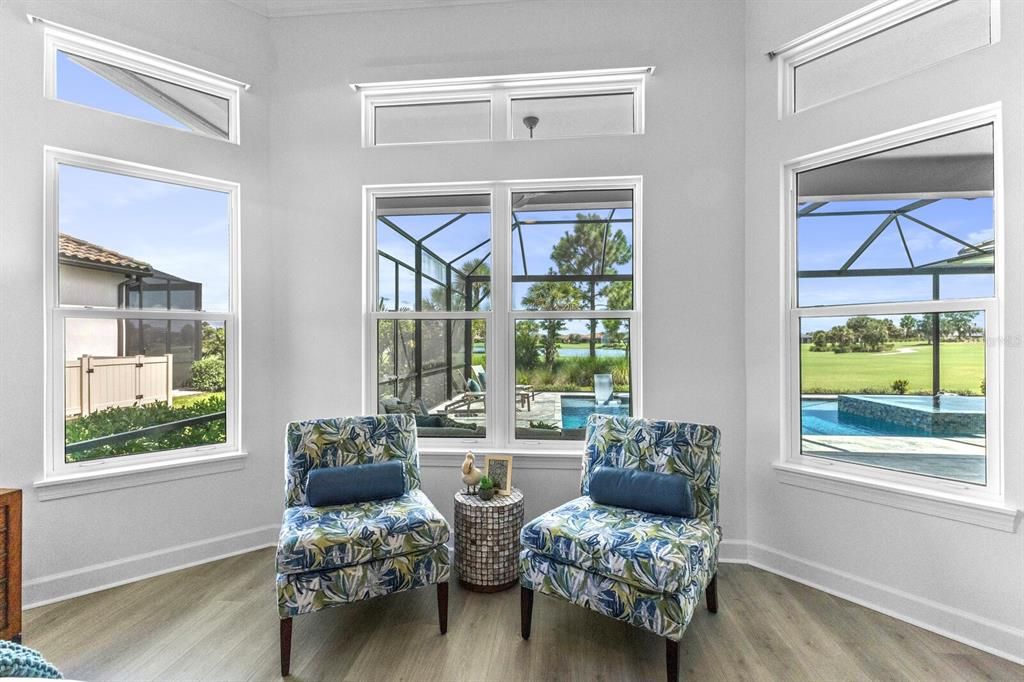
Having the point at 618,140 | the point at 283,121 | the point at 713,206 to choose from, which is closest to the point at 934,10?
the point at 713,206

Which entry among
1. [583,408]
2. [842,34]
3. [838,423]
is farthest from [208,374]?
[842,34]

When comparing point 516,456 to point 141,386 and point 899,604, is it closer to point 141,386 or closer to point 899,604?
point 899,604

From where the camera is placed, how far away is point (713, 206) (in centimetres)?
286

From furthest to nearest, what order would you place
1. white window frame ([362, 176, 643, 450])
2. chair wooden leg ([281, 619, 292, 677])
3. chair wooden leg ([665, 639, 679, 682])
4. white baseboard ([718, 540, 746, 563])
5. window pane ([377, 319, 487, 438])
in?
window pane ([377, 319, 487, 438])
white window frame ([362, 176, 643, 450])
white baseboard ([718, 540, 746, 563])
chair wooden leg ([281, 619, 292, 677])
chair wooden leg ([665, 639, 679, 682])

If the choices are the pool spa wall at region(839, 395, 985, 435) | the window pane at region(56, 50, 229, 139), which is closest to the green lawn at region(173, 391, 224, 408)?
the window pane at region(56, 50, 229, 139)

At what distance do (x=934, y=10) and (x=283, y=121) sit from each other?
11.5ft

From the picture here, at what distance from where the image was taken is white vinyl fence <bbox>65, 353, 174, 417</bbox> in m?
2.60

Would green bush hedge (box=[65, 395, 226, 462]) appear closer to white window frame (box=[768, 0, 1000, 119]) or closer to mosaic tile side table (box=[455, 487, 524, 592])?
mosaic tile side table (box=[455, 487, 524, 592])

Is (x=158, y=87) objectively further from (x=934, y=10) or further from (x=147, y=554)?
(x=934, y=10)

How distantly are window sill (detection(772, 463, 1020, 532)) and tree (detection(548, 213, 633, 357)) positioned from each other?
1.29 meters

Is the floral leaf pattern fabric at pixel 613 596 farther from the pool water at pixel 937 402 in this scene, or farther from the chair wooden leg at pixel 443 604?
the pool water at pixel 937 402

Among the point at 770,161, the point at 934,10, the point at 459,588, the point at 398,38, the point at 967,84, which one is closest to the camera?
the point at 967,84

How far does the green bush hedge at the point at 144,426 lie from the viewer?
2641mm

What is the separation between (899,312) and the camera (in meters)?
2.40
